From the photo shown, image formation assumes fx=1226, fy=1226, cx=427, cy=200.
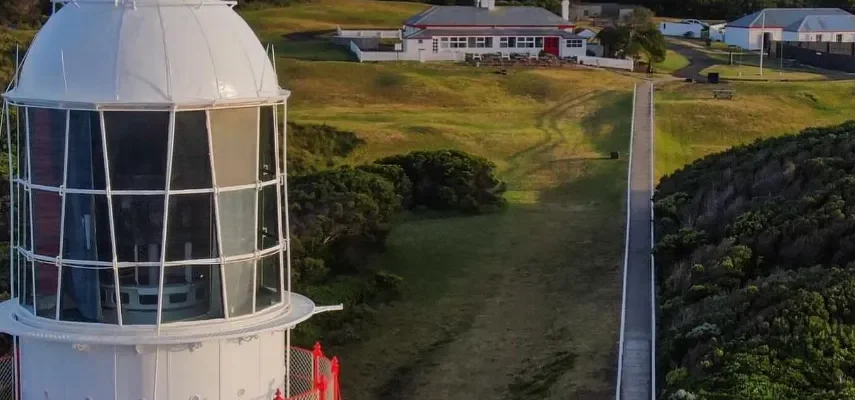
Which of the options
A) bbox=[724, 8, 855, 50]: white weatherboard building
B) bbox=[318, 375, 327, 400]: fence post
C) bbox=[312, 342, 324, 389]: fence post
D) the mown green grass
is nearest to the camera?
bbox=[318, 375, 327, 400]: fence post

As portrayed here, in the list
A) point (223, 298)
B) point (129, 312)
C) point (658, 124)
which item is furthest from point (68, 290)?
point (658, 124)

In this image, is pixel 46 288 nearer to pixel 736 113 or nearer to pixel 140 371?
pixel 140 371

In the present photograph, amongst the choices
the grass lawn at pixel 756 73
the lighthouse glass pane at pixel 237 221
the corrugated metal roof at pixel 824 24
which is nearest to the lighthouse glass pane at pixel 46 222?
the lighthouse glass pane at pixel 237 221

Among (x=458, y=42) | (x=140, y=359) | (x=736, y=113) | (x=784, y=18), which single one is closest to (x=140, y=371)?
(x=140, y=359)

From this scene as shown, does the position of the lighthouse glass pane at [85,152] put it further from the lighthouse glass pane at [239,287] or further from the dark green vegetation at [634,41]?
the dark green vegetation at [634,41]

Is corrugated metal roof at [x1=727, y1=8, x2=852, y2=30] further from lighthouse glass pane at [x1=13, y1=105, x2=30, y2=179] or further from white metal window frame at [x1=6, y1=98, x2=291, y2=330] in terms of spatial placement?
lighthouse glass pane at [x1=13, y1=105, x2=30, y2=179]

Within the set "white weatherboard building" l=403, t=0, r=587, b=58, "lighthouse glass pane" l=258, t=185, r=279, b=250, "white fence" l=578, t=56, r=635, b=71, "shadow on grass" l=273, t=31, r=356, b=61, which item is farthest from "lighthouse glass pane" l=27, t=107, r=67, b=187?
"white weatherboard building" l=403, t=0, r=587, b=58
